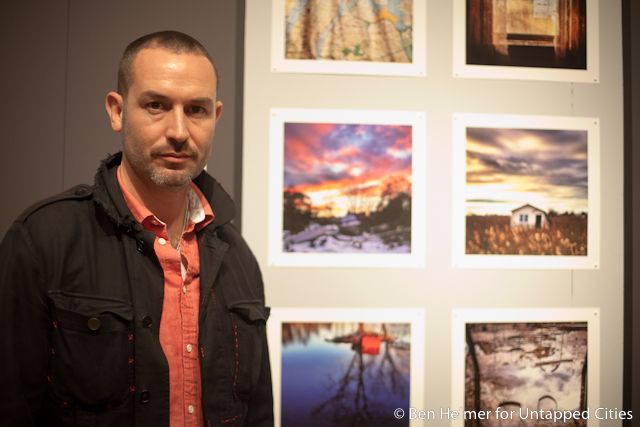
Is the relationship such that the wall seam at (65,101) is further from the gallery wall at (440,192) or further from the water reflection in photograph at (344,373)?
the water reflection in photograph at (344,373)

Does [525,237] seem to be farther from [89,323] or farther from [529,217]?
[89,323]

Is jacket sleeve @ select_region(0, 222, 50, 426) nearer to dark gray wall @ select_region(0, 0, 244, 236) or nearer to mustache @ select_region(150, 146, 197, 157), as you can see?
mustache @ select_region(150, 146, 197, 157)

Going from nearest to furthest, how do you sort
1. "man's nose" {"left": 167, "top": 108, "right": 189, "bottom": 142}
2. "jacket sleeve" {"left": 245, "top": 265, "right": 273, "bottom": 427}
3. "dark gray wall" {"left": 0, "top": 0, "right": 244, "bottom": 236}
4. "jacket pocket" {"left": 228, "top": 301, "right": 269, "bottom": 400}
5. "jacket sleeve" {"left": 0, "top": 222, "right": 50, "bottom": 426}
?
1. "jacket sleeve" {"left": 0, "top": 222, "right": 50, "bottom": 426}
2. "man's nose" {"left": 167, "top": 108, "right": 189, "bottom": 142}
3. "jacket pocket" {"left": 228, "top": 301, "right": 269, "bottom": 400}
4. "jacket sleeve" {"left": 245, "top": 265, "right": 273, "bottom": 427}
5. "dark gray wall" {"left": 0, "top": 0, "right": 244, "bottom": 236}

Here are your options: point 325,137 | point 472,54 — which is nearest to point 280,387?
point 325,137

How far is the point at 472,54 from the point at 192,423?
154cm

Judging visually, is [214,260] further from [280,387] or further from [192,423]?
[280,387]

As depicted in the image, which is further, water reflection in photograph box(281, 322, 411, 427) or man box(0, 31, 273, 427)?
water reflection in photograph box(281, 322, 411, 427)

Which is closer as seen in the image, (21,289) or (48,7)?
(21,289)

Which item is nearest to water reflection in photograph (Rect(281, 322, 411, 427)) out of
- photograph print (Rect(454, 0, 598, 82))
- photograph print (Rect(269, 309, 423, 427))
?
photograph print (Rect(269, 309, 423, 427))

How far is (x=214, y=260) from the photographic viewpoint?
138 centimetres

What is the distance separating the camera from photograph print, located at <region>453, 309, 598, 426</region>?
1.89m

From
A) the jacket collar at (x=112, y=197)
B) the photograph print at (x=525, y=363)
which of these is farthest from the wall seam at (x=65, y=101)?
the photograph print at (x=525, y=363)

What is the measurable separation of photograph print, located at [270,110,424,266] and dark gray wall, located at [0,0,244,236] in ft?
0.75

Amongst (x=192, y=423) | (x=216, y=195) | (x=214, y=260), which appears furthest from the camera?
(x=216, y=195)
